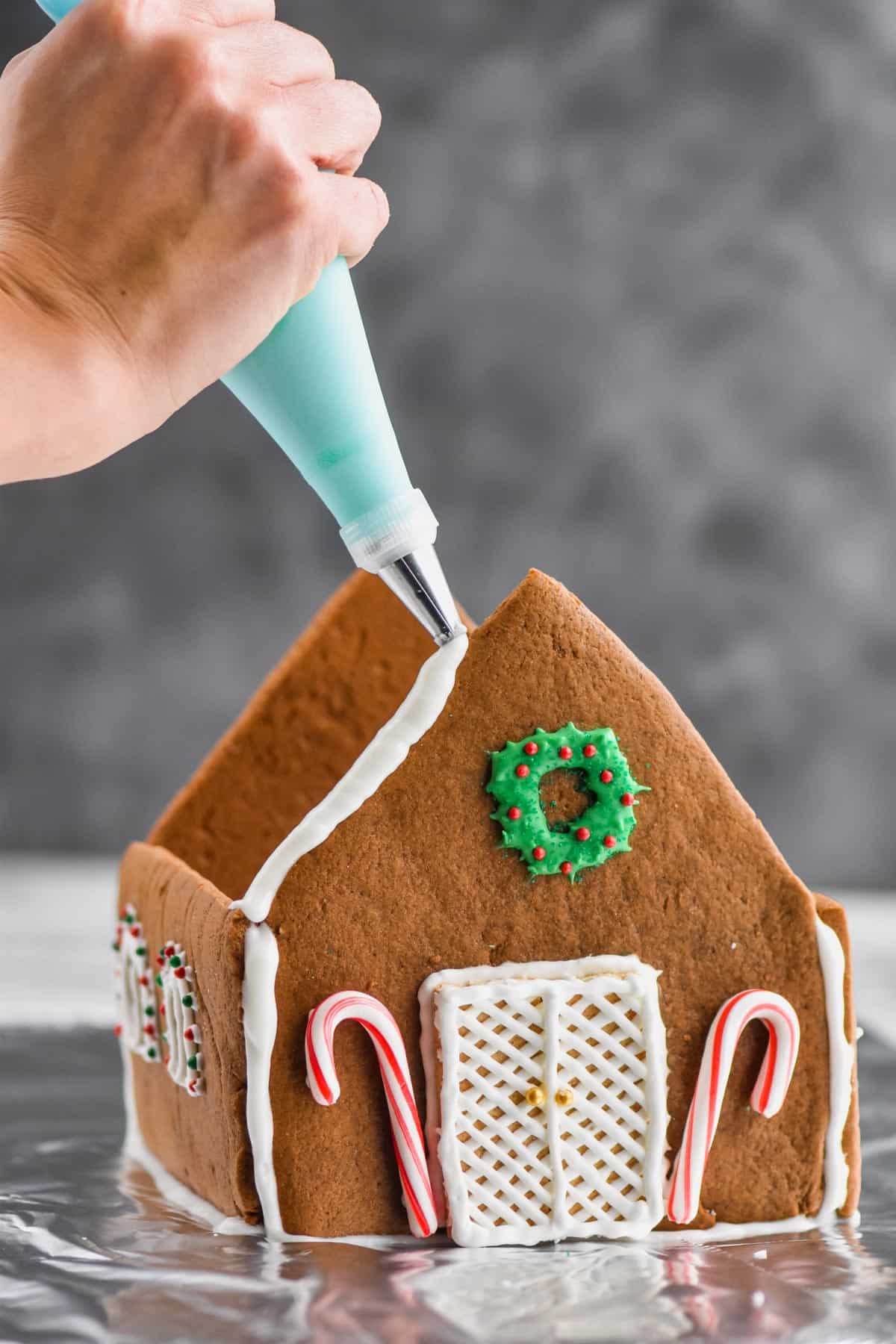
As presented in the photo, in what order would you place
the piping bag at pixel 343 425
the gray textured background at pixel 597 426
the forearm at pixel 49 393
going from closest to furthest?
the forearm at pixel 49 393, the piping bag at pixel 343 425, the gray textured background at pixel 597 426

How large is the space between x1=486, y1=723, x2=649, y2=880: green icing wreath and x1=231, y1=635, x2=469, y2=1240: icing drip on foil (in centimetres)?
9

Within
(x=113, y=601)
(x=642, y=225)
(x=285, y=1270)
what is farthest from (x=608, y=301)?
(x=285, y=1270)

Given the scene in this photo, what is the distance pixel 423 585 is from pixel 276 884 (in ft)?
0.99

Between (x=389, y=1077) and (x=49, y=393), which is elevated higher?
(x=49, y=393)

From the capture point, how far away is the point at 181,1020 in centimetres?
157

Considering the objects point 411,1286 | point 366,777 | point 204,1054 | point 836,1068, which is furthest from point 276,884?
point 836,1068

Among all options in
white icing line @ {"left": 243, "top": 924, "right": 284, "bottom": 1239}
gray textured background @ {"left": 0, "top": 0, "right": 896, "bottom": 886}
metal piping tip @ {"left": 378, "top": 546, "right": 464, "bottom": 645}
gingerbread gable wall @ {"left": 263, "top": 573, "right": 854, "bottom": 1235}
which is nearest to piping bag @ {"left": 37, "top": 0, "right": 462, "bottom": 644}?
metal piping tip @ {"left": 378, "top": 546, "right": 464, "bottom": 645}

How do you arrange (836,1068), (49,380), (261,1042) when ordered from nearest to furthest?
(49,380) → (261,1042) → (836,1068)

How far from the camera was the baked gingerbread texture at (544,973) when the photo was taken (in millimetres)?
1427

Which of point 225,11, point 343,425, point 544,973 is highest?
point 225,11

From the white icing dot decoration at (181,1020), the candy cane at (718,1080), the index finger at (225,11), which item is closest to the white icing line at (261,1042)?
the white icing dot decoration at (181,1020)

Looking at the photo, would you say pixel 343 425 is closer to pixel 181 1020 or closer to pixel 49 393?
pixel 49 393

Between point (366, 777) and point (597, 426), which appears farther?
point (597, 426)

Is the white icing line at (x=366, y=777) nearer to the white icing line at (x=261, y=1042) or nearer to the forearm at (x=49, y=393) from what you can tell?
the white icing line at (x=261, y=1042)
